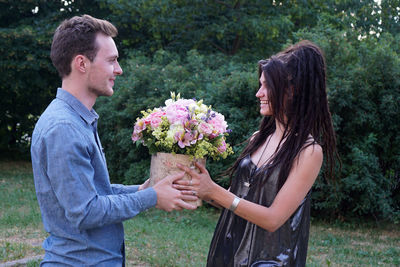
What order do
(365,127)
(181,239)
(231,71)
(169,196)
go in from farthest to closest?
1. (231,71)
2. (365,127)
3. (181,239)
4. (169,196)

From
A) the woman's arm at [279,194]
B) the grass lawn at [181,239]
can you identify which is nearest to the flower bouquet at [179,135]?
the woman's arm at [279,194]

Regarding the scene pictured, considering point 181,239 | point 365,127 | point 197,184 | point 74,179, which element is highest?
point 74,179

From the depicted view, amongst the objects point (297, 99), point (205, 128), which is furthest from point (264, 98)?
point (205, 128)

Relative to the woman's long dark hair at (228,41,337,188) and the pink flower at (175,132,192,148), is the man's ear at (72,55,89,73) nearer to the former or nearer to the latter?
the pink flower at (175,132,192,148)

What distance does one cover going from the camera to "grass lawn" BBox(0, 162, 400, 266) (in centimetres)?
656

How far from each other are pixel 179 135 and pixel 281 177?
2.24 feet

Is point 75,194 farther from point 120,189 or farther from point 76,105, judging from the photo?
point 120,189

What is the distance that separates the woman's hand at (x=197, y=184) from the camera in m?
2.60

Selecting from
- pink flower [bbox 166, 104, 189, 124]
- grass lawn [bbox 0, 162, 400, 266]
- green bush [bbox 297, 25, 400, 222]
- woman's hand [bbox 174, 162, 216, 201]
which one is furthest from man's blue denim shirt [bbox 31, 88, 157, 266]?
green bush [bbox 297, 25, 400, 222]

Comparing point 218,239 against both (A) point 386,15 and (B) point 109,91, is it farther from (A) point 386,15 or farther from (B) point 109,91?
(A) point 386,15

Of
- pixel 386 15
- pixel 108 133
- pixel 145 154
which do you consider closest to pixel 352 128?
pixel 145 154

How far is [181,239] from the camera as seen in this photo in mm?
7480

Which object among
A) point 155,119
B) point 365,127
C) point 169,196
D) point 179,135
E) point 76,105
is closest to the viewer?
point 76,105

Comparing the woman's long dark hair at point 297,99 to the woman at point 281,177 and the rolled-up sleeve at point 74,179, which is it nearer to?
the woman at point 281,177
